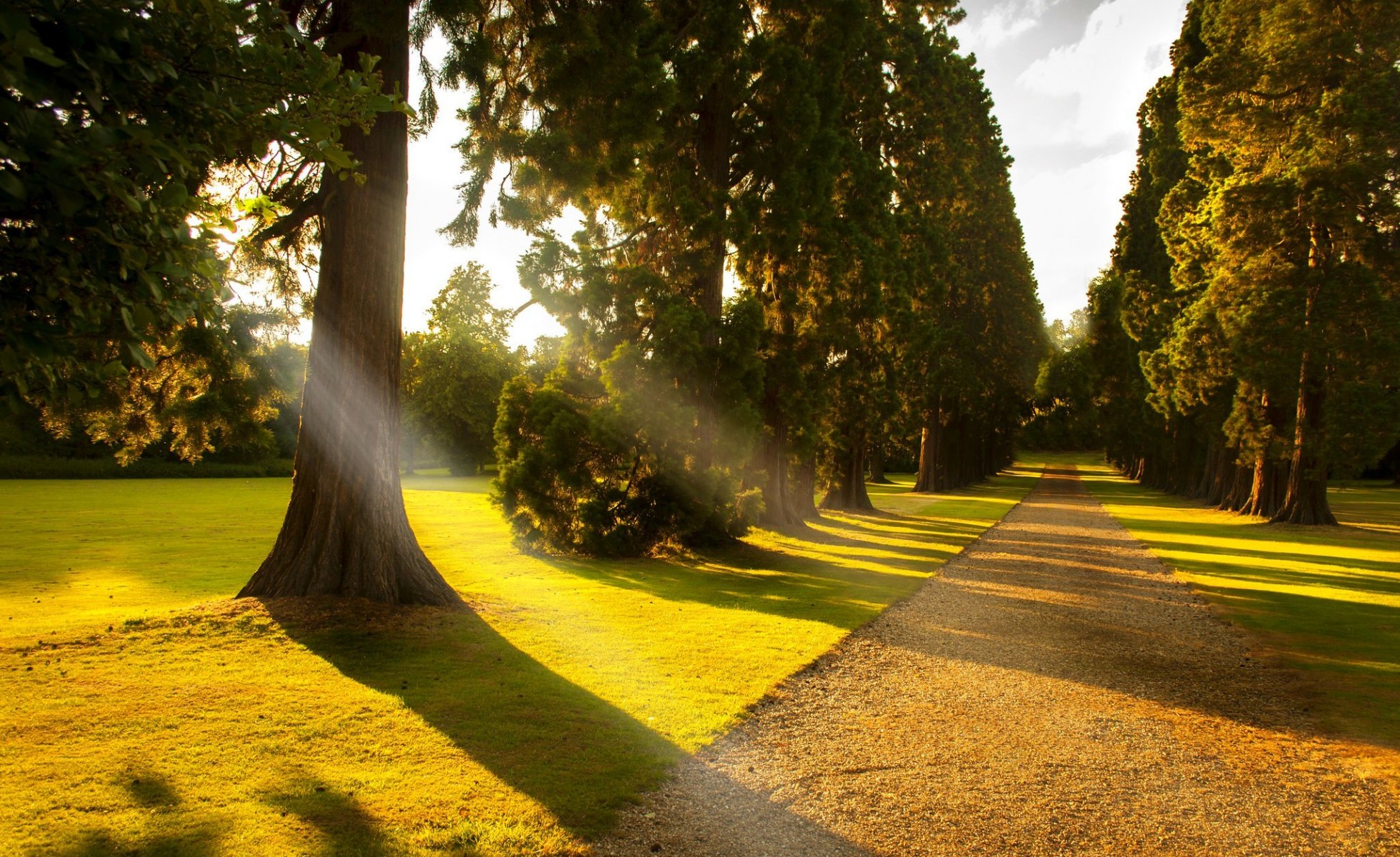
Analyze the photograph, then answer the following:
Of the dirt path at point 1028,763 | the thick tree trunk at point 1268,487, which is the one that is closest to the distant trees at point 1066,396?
the thick tree trunk at point 1268,487

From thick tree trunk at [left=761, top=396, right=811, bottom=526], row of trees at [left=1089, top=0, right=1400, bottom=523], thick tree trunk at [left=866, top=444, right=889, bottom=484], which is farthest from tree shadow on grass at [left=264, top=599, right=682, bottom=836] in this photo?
thick tree trunk at [left=866, top=444, right=889, bottom=484]

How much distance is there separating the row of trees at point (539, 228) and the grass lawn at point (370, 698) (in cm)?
145

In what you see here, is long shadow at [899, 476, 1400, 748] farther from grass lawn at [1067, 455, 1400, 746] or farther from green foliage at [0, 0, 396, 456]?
green foliage at [0, 0, 396, 456]

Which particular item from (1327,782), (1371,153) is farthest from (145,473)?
(1371,153)

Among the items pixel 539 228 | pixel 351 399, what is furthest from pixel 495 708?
pixel 539 228

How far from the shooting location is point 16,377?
252 centimetres

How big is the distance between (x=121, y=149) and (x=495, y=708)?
451 centimetres

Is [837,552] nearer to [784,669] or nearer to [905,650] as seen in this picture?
[905,650]

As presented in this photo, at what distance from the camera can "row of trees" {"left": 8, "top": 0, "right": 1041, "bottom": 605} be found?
2541 millimetres

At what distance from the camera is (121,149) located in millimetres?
2564

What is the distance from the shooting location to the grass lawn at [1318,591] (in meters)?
6.84

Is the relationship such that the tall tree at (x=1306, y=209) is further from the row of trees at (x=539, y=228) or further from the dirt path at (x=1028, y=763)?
the dirt path at (x=1028, y=763)

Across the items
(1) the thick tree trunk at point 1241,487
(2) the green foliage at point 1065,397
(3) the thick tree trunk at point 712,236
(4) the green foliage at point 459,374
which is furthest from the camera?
(2) the green foliage at point 1065,397

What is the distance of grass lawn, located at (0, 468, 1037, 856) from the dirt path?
52 centimetres
